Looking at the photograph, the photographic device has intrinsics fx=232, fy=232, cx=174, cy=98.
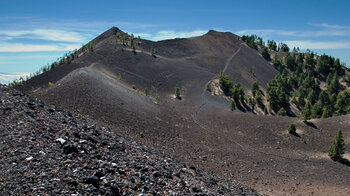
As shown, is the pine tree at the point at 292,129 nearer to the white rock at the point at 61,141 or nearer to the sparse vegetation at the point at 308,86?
the sparse vegetation at the point at 308,86

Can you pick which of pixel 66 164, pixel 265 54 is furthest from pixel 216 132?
pixel 265 54

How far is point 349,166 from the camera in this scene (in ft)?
85.9

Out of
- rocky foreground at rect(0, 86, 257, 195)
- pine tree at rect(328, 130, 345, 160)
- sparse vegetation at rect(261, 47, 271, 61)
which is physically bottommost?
pine tree at rect(328, 130, 345, 160)

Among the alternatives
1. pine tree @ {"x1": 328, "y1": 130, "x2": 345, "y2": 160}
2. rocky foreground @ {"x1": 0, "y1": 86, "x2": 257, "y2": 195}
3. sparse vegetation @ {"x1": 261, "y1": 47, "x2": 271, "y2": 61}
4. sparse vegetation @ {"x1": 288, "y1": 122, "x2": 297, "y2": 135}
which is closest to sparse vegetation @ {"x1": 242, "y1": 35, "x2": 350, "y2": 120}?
sparse vegetation @ {"x1": 261, "y1": 47, "x2": 271, "y2": 61}

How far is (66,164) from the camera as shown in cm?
918

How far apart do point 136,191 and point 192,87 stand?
181 ft

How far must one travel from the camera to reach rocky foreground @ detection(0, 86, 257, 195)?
26.1 ft

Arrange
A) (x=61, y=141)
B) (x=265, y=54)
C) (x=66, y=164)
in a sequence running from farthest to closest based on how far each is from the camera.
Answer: (x=265, y=54), (x=61, y=141), (x=66, y=164)

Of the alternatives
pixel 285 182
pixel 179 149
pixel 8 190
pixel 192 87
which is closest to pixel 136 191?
pixel 8 190

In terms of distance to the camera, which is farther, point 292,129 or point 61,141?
point 292,129

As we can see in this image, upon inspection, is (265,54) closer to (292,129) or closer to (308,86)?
(308,86)

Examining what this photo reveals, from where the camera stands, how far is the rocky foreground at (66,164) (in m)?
7.97

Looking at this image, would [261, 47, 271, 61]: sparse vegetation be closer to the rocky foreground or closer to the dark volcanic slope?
the dark volcanic slope

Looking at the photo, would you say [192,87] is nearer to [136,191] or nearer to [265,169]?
[265,169]
